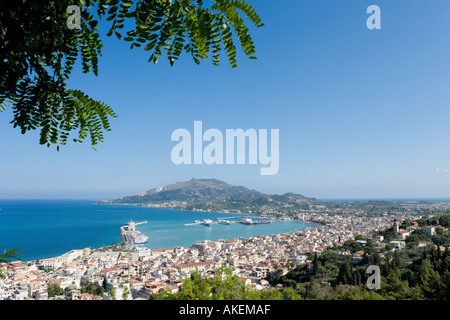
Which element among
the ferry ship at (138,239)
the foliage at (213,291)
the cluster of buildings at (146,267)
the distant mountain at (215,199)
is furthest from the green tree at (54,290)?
the distant mountain at (215,199)

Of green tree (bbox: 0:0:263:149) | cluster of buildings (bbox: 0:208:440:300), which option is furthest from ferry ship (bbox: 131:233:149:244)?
green tree (bbox: 0:0:263:149)

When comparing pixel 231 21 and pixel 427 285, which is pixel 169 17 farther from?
pixel 427 285

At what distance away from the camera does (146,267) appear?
19703 mm

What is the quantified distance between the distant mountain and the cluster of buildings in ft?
125

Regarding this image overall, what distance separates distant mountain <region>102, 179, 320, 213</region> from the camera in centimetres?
6781

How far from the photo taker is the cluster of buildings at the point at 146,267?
1340 cm

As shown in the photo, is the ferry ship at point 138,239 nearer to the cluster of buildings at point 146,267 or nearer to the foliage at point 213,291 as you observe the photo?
the cluster of buildings at point 146,267

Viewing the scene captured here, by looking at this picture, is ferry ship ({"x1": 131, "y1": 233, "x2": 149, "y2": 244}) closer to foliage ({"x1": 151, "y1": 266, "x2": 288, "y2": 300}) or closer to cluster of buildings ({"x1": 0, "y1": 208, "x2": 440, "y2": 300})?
cluster of buildings ({"x1": 0, "y1": 208, "x2": 440, "y2": 300})

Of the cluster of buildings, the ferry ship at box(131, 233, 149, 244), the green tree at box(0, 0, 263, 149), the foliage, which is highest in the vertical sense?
the green tree at box(0, 0, 263, 149)

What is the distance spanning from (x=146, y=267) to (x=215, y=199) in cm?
6365

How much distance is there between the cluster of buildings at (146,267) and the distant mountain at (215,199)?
125 ft

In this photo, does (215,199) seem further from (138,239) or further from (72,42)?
(72,42)

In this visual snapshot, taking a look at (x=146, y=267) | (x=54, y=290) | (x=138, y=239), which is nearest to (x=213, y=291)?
(x=54, y=290)
